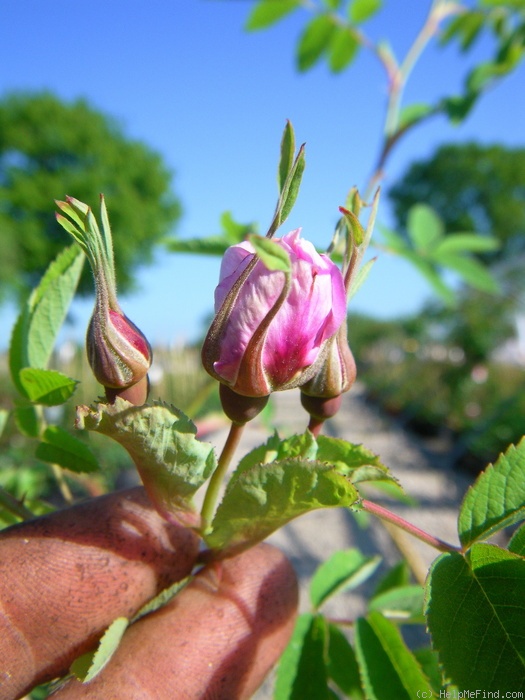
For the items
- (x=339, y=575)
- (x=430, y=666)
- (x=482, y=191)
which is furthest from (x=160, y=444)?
(x=482, y=191)

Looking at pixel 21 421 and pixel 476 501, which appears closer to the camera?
pixel 476 501

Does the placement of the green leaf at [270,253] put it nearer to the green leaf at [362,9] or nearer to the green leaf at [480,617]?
the green leaf at [480,617]

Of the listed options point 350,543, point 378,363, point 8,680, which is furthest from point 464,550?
point 378,363

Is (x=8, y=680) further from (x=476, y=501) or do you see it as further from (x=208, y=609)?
(x=476, y=501)

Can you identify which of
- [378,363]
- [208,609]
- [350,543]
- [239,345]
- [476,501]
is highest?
[378,363]

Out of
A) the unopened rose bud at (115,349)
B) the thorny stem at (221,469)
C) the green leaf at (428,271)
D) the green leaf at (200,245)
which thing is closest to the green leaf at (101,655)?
the thorny stem at (221,469)

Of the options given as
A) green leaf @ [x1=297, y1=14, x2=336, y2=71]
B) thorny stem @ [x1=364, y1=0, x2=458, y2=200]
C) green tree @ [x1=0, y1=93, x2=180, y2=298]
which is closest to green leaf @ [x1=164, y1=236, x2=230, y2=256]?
thorny stem @ [x1=364, y1=0, x2=458, y2=200]
